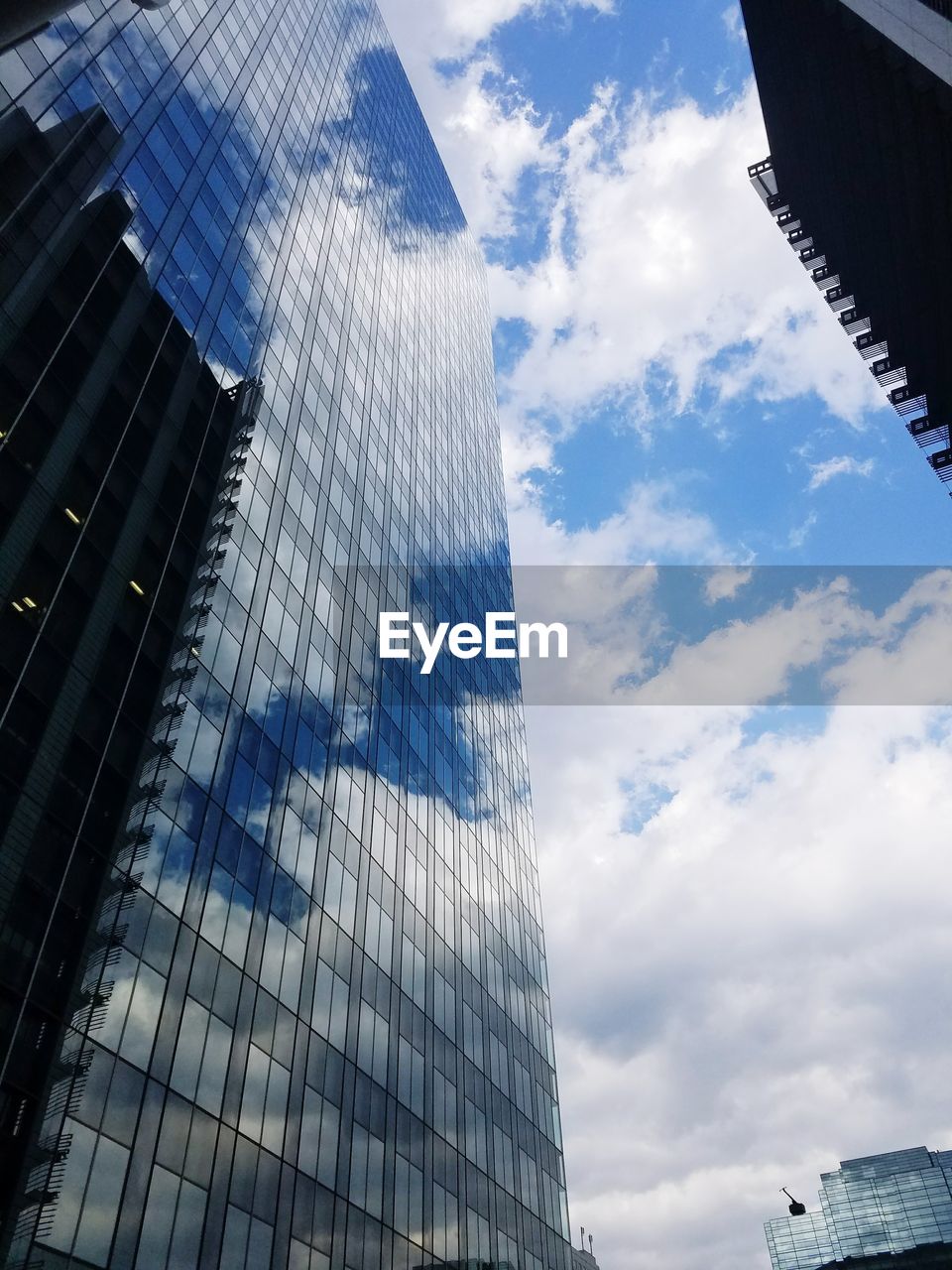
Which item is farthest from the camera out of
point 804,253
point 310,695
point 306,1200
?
point 804,253

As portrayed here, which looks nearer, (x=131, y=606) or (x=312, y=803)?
(x=131, y=606)

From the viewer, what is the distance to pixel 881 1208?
589 ft

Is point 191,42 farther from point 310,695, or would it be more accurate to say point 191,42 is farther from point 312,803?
point 312,803

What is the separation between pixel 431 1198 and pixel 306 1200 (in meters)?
11.4

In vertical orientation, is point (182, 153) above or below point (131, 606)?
above

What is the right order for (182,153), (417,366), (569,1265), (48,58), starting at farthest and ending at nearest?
(417,366) → (569,1265) → (182,153) → (48,58)

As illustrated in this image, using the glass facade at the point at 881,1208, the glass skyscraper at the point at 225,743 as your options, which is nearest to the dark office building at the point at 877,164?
the glass skyscraper at the point at 225,743

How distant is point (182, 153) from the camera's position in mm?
45031

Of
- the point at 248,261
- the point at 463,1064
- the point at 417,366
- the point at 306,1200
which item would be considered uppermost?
the point at 417,366

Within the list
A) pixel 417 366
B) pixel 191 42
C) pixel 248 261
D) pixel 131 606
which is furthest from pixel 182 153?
pixel 417 366

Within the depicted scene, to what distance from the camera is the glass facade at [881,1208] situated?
559 feet

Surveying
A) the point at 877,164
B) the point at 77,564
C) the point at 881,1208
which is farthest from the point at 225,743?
the point at 881,1208

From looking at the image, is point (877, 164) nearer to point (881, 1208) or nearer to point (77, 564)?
point (77, 564)

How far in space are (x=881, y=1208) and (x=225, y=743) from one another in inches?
7897
